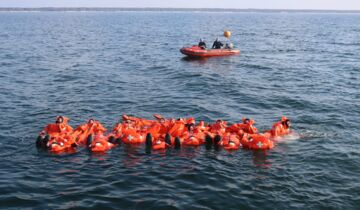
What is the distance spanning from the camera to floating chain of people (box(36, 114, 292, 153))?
18.9 m

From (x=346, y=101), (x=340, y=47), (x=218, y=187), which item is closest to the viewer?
(x=218, y=187)

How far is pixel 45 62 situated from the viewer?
151 feet

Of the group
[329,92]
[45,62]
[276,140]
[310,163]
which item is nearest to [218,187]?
[310,163]

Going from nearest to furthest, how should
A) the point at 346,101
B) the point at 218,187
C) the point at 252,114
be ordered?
1. the point at 218,187
2. the point at 252,114
3. the point at 346,101

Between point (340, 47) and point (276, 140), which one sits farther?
point (340, 47)

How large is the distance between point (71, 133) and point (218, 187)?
27.5 ft

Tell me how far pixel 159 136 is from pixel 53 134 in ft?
17.3

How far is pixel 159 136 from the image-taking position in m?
20.2

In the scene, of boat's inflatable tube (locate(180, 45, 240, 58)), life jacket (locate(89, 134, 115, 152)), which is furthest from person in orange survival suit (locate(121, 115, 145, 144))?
boat's inflatable tube (locate(180, 45, 240, 58))

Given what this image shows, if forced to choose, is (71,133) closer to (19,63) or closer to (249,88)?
(249,88)

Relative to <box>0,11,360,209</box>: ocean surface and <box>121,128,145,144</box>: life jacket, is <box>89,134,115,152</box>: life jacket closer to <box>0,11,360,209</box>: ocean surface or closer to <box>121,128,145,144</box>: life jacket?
<box>0,11,360,209</box>: ocean surface

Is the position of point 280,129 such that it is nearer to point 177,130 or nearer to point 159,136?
point 177,130

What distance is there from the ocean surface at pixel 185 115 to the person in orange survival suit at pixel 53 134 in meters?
0.62

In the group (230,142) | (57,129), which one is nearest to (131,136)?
(57,129)
